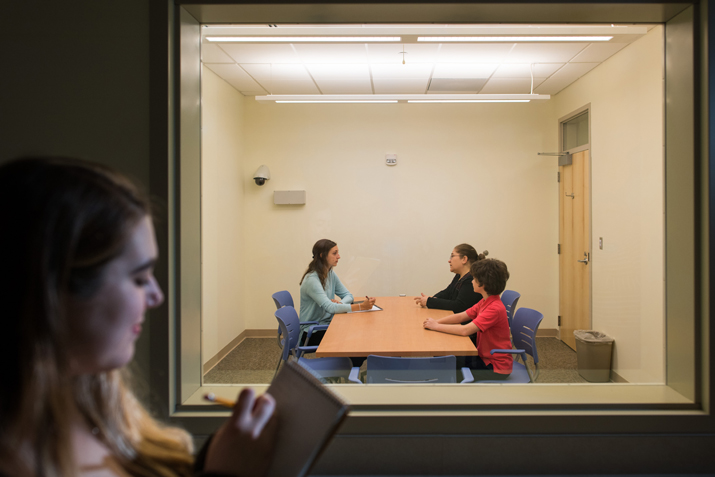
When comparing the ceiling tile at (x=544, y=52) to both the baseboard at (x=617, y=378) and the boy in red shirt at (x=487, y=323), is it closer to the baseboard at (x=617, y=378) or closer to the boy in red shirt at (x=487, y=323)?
the boy in red shirt at (x=487, y=323)

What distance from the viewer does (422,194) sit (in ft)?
10.7

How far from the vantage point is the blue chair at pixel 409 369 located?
243 cm

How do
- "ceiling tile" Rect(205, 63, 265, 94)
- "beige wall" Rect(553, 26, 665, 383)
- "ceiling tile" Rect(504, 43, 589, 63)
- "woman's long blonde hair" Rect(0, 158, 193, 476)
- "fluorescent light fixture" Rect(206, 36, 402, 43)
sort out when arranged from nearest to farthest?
"woman's long blonde hair" Rect(0, 158, 193, 476) < "beige wall" Rect(553, 26, 665, 383) < "fluorescent light fixture" Rect(206, 36, 402, 43) < "ceiling tile" Rect(205, 63, 265, 94) < "ceiling tile" Rect(504, 43, 589, 63)

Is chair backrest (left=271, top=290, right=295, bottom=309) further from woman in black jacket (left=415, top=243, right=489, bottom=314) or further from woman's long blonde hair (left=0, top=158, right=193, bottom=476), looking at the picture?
woman's long blonde hair (left=0, top=158, right=193, bottom=476)

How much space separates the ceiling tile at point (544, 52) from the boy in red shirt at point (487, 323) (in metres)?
1.54

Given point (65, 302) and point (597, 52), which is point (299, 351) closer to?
point (65, 302)

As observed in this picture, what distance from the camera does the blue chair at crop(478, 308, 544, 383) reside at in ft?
8.42

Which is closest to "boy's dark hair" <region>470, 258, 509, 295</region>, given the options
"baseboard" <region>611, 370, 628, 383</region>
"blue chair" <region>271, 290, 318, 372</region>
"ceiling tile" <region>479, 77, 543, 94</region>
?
"baseboard" <region>611, 370, 628, 383</region>

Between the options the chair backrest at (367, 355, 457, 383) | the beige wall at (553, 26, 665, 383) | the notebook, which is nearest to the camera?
the notebook

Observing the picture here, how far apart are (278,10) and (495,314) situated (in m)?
2.16

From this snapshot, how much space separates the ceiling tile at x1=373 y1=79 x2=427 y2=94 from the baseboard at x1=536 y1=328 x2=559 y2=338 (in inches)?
76.9

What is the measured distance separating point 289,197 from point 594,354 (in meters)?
2.37

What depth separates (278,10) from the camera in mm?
2191

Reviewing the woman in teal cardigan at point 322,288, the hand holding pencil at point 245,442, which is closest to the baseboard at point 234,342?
the woman in teal cardigan at point 322,288
